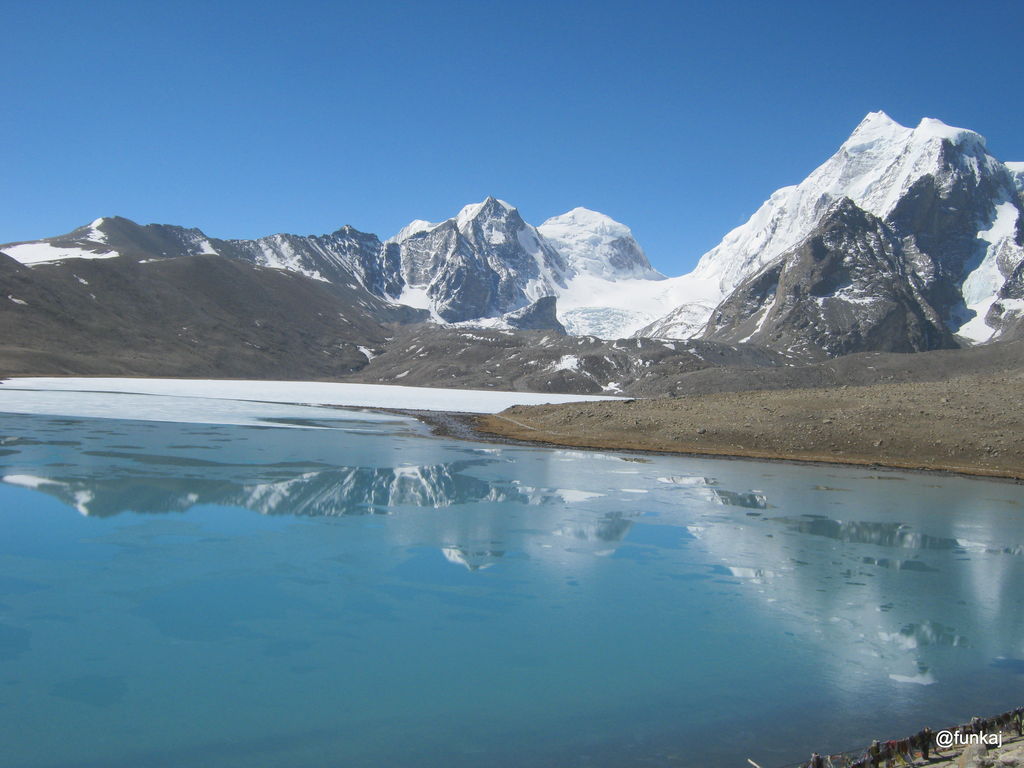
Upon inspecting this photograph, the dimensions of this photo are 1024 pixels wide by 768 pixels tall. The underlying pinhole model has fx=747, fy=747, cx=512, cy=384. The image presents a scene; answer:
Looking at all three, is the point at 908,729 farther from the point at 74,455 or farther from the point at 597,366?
the point at 597,366

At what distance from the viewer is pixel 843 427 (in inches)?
2240

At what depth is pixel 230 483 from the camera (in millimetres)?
31891

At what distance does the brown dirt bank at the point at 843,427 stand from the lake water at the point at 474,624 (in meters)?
21.4

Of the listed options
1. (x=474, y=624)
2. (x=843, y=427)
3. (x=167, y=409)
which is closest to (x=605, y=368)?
(x=167, y=409)

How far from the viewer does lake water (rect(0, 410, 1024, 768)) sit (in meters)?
11.2

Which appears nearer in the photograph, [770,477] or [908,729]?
[908,729]

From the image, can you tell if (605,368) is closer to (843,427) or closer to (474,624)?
(843,427)

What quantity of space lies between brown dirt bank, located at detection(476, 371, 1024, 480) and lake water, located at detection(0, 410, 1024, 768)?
2136cm

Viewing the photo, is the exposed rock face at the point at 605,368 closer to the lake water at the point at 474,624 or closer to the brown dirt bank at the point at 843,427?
the brown dirt bank at the point at 843,427

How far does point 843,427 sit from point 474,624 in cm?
4867

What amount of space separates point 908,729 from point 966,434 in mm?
48745

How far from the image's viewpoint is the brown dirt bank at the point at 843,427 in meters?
51.6

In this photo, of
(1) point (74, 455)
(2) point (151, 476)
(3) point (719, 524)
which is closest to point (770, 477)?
(3) point (719, 524)

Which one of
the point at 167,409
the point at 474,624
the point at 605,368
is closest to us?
the point at 474,624
